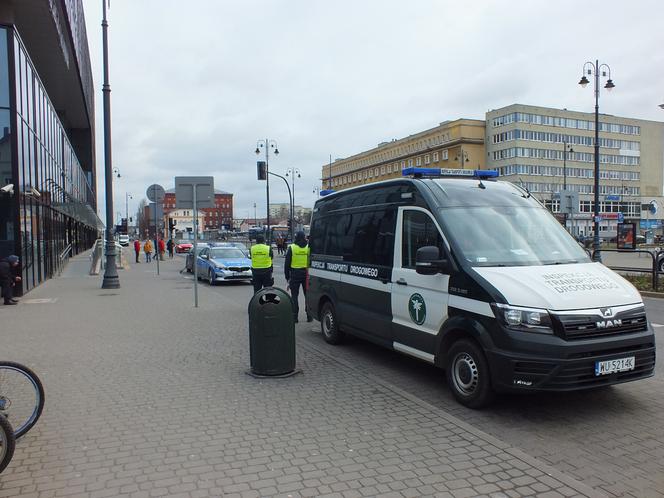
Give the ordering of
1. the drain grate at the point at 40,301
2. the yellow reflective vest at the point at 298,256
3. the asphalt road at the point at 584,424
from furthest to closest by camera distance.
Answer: the drain grate at the point at 40,301
the yellow reflective vest at the point at 298,256
the asphalt road at the point at 584,424

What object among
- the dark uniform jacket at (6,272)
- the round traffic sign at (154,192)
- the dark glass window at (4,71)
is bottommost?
the dark uniform jacket at (6,272)

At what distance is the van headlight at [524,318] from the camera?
466 centimetres

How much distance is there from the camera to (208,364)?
716 cm

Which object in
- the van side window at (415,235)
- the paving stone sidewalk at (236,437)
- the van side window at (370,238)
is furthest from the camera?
the van side window at (370,238)

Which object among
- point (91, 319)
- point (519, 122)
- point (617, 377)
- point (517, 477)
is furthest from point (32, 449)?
point (519, 122)

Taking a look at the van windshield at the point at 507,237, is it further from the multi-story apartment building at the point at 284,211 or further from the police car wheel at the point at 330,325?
the multi-story apartment building at the point at 284,211

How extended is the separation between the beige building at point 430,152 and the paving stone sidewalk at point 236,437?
75.4 metres

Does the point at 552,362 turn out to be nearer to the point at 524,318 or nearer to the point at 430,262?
the point at 524,318

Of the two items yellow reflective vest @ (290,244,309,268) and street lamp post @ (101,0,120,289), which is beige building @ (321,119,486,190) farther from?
yellow reflective vest @ (290,244,309,268)

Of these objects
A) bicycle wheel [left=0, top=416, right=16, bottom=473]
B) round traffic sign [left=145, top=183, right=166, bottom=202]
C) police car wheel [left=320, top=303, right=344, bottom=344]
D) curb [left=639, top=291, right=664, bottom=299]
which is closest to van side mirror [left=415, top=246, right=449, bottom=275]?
police car wheel [left=320, top=303, right=344, bottom=344]

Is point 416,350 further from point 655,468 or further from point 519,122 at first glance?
point 519,122

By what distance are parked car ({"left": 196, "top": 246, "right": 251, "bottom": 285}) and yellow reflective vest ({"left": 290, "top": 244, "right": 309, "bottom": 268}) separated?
9.13 m

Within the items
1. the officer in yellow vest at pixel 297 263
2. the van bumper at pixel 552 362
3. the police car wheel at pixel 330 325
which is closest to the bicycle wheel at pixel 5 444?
the van bumper at pixel 552 362

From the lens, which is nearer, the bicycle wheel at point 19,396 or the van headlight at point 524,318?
the bicycle wheel at point 19,396
